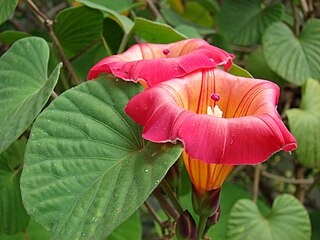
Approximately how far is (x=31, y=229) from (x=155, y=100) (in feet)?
1.58

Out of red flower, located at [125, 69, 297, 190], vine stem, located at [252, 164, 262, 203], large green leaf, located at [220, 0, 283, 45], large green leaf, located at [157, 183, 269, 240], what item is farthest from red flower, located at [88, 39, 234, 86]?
large green leaf, located at [220, 0, 283, 45]

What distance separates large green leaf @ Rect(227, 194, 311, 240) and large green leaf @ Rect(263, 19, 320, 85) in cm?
25

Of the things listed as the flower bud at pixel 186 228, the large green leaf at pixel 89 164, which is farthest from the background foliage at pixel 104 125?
the flower bud at pixel 186 228

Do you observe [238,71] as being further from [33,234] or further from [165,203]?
[33,234]

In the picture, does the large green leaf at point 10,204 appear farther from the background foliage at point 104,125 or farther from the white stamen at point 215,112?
the white stamen at point 215,112

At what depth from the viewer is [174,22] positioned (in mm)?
1231

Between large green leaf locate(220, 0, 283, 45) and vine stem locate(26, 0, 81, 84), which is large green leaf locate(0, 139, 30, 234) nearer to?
vine stem locate(26, 0, 81, 84)

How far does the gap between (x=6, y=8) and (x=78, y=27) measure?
0.16 meters

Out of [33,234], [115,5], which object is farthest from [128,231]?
[115,5]

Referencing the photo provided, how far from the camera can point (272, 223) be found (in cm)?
97

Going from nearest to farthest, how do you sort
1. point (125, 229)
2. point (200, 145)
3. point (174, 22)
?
point (200, 145), point (125, 229), point (174, 22)

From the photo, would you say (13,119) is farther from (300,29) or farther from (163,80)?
(300,29)

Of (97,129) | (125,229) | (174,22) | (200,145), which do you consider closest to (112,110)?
(97,129)

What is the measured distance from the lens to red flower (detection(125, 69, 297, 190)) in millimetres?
505
